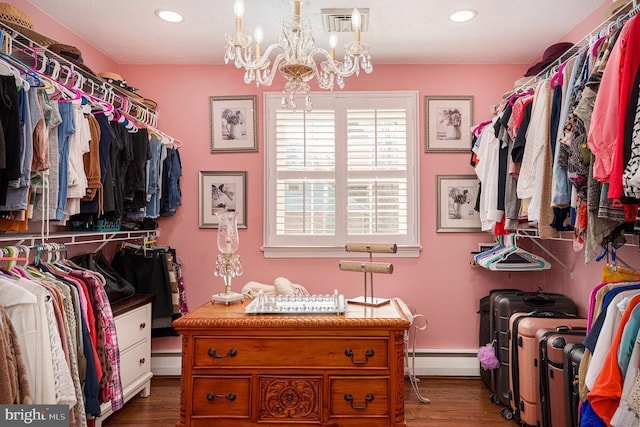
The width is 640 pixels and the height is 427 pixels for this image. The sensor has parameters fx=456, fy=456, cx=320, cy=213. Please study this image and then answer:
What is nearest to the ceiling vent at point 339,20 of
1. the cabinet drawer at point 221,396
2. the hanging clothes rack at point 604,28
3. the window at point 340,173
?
the window at point 340,173

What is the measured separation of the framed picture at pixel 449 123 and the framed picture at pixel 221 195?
165 centimetres

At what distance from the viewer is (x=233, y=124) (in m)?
3.98

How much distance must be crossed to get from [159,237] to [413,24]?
8.86 feet

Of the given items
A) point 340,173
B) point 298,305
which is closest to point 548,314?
point 298,305

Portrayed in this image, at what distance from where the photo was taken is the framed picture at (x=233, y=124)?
13.0ft

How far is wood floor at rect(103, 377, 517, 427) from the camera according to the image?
297 cm

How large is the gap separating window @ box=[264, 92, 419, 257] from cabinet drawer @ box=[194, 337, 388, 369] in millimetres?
1757

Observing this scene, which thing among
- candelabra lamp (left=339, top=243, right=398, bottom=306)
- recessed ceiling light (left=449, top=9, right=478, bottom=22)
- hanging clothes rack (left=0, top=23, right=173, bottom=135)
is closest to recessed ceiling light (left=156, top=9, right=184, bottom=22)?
hanging clothes rack (left=0, top=23, right=173, bottom=135)

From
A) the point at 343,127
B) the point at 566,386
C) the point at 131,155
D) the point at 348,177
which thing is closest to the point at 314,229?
the point at 348,177

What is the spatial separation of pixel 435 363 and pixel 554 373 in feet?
4.96

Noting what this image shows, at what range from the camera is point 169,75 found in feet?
13.2

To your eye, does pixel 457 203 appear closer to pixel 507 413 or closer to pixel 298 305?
pixel 507 413

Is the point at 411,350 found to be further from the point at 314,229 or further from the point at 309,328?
the point at 309,328

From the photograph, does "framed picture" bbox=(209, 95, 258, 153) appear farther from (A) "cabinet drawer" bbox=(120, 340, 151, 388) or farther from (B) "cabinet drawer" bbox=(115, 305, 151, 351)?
(A) "cabinet drawer" bbox=(120, 340, 151, 388)
